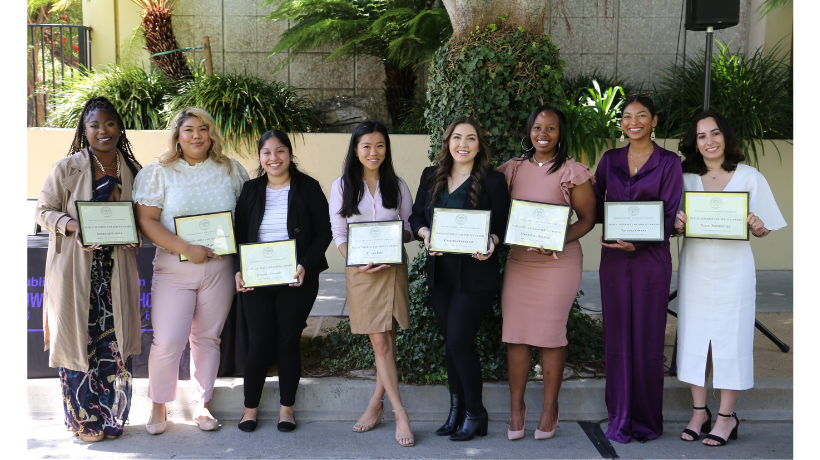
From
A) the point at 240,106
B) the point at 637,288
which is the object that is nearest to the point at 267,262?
the point at 637,288

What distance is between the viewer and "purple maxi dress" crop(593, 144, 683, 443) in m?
3.83

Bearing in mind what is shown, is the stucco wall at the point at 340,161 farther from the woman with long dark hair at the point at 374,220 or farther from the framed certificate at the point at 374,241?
the framed certificate at the point at 374,241

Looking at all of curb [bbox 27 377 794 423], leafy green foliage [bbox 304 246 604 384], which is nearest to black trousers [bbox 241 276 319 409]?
curb [bbox 27 377 794 423]

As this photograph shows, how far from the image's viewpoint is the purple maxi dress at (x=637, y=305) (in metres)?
3.83

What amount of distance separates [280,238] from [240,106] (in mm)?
4894

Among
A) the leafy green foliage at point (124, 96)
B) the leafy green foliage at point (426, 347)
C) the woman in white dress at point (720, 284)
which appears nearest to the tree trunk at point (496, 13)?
the woman in white dress at point (720, 284)

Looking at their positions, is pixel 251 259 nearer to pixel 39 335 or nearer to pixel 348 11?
pixel 39 335

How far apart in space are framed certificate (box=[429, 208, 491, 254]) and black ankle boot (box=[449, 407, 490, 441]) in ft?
3.86

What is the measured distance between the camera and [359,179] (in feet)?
12.9

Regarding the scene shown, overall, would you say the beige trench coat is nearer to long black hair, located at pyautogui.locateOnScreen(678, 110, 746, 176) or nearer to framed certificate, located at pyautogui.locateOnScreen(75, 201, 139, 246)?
framed certificate, located at pyautogui.locateOnScreen(75, 201, 139, 246)

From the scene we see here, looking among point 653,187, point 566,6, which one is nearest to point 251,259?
point 653,187

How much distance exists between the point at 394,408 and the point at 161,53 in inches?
313

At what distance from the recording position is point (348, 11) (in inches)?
364

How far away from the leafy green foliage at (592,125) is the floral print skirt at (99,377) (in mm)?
5823
